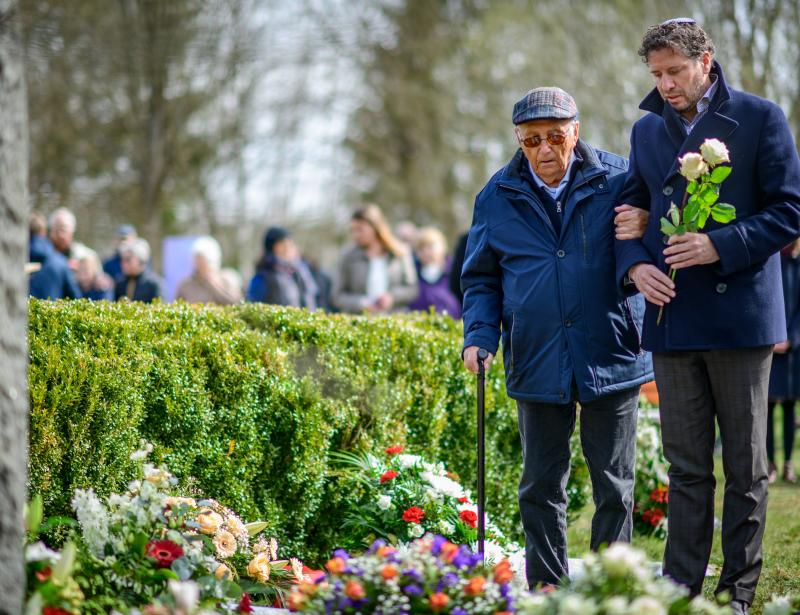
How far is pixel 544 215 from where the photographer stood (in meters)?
4.22

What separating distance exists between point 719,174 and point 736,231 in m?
0.23

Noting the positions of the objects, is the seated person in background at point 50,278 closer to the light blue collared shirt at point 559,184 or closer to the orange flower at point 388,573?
the light blue collared shirt at point 559,184

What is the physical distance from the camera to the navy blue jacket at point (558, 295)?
4.15 meters

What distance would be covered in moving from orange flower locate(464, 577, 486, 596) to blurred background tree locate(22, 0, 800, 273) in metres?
3.60

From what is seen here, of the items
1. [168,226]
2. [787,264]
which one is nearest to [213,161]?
[168,226]

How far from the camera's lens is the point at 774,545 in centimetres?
579

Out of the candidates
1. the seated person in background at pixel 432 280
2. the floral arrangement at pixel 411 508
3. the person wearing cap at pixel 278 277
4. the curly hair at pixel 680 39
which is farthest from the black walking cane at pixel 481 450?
the seated person in background at pixel 432 280

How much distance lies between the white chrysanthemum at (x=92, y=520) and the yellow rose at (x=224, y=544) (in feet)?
1.55

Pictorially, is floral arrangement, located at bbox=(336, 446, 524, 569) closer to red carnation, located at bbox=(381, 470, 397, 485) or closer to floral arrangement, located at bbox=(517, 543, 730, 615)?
red carnation, located at bbox=(381, 470, 397, 485)

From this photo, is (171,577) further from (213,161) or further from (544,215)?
(213,161)

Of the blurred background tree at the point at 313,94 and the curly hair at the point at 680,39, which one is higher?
the blurred background tree at the point at 313,94

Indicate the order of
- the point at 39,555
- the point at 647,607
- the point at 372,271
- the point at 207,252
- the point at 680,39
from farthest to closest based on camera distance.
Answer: the point at 372,271
the point at 207,252
the point at 680,39
the point at 39,555
the point at 647,607

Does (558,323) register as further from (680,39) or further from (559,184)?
(680,39)

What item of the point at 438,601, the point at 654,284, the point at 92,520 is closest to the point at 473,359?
the point at 654,284
